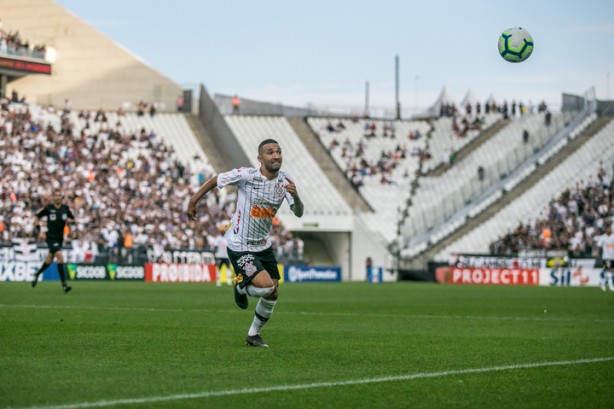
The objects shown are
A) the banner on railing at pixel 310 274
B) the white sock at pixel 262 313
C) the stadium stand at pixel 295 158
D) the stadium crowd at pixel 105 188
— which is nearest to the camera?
the white sock at pixel 262 313

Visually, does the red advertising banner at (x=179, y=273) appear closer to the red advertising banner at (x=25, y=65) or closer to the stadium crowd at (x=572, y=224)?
the stadium crowd at (x=572, y=224)

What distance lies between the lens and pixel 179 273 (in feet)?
158

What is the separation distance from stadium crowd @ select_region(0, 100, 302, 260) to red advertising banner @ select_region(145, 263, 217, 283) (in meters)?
1.23

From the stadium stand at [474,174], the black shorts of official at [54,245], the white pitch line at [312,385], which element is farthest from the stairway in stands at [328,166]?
the white pitch line at [312,385]

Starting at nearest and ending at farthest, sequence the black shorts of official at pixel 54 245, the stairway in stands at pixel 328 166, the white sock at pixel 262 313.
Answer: the white sock at pixel 262 313
the black shorts of official at pixel 54 245
the stairway in stands at pixel 328 166

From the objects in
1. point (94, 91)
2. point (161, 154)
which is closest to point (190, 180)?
point (161, 154)

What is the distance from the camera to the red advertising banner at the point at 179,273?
156 ft

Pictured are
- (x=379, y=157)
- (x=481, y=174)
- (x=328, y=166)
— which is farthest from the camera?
(x=379, y=157)

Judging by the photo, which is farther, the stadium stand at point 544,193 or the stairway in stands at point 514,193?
the stadium stand at point 544,193

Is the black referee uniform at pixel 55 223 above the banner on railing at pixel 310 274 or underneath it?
above

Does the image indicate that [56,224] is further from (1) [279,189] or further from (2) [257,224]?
(1) [279,189]

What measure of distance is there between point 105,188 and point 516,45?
119 ft

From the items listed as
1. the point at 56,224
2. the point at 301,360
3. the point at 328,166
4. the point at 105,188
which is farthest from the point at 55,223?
the point at 328,166

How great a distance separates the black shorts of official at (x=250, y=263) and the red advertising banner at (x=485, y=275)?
41718mm
